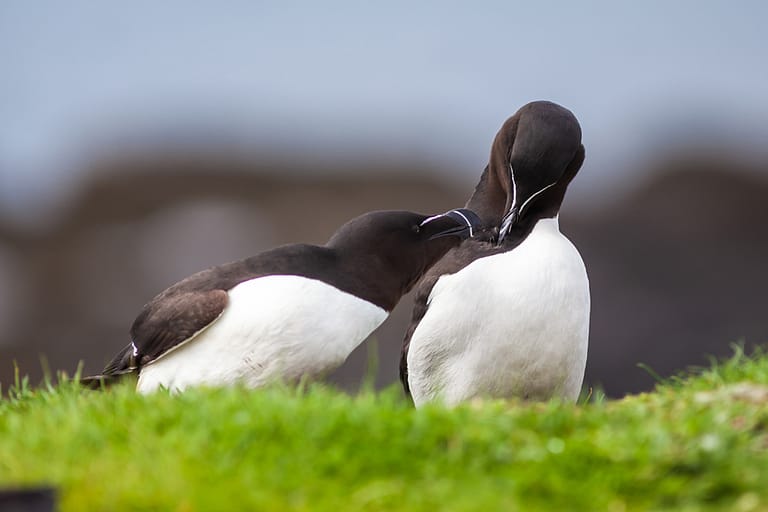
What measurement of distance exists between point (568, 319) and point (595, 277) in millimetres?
11879

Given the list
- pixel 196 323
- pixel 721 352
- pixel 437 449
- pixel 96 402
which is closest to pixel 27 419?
pixel 96 402

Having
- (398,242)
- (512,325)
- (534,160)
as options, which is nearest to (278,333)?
(398,242)

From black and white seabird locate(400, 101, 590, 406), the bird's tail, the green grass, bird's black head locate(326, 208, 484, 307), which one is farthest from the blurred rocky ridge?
the green grass

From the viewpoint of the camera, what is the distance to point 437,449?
525 centimetres

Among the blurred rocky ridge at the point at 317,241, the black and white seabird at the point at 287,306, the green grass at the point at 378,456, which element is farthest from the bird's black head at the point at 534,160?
the blurred rocky ridge at the point at 317,241

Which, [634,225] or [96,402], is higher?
[96,402]

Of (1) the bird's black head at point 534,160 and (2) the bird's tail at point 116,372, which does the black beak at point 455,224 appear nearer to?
(1) the bird's black head at point 534,160

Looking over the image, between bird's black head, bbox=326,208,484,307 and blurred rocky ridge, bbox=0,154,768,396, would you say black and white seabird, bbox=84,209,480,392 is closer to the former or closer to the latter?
bird's black head, bbox=326,208,484,307

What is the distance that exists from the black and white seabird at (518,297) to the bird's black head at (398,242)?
162 mm

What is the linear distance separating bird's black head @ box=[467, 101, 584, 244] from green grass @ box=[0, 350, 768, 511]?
1.66 meters

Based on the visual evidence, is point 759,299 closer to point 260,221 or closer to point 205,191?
point 260,221

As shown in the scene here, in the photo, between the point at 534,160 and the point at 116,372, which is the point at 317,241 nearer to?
the point at 116,372

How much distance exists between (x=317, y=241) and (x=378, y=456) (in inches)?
595

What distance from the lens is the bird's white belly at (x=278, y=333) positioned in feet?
23.0
